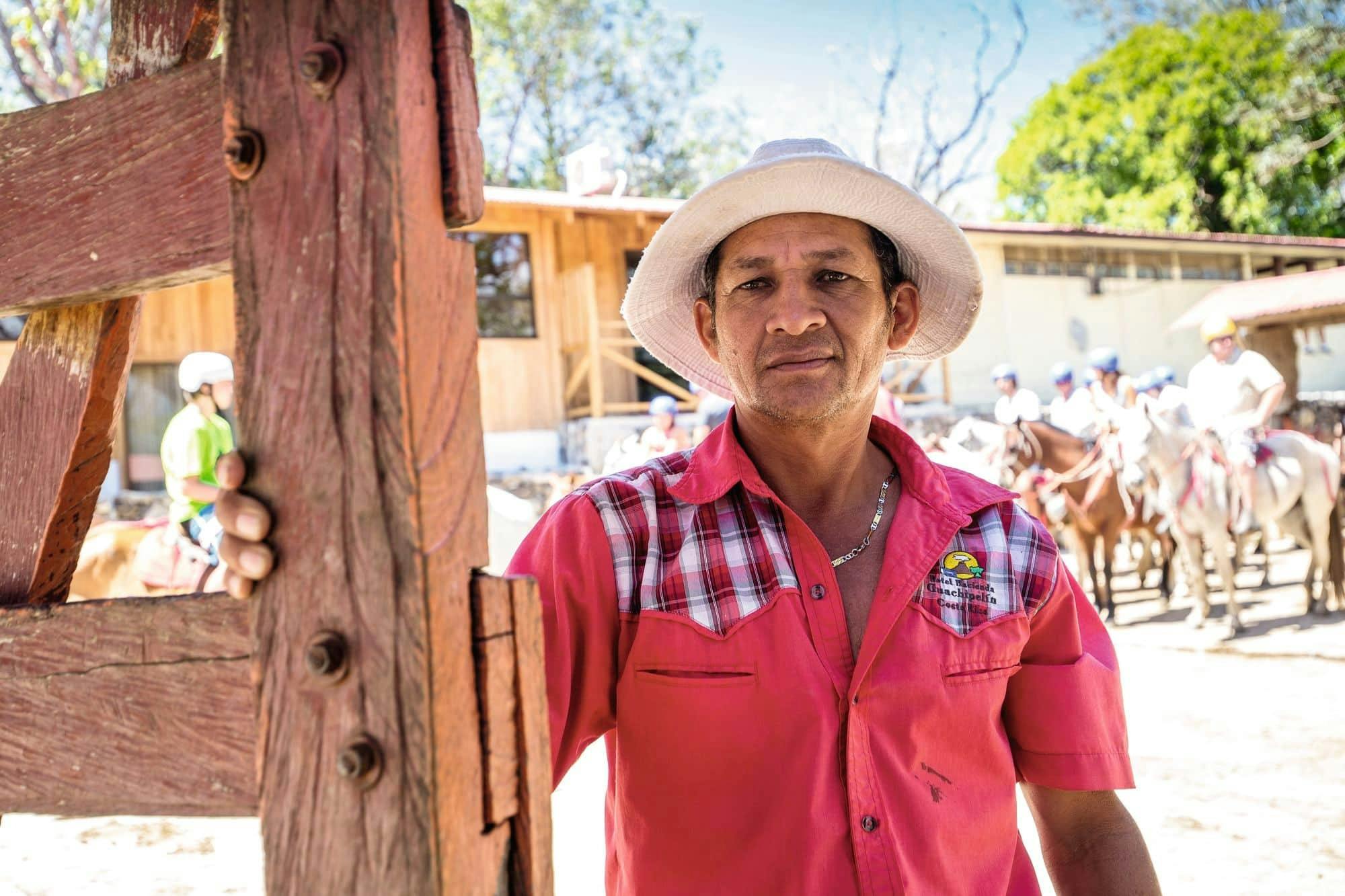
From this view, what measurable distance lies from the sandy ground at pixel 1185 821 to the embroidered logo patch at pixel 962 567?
9.02 ft

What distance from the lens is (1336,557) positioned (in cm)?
941

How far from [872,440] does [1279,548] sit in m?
15.5

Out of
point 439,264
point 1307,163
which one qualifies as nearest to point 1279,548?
point 1307,163

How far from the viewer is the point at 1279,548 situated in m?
14.8

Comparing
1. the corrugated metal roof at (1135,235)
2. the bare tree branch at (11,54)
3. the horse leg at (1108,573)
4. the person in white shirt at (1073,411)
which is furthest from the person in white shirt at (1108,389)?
the bare tree branch at (11,54)

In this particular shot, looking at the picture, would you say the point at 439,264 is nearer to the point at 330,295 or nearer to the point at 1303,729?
the point at 330,295

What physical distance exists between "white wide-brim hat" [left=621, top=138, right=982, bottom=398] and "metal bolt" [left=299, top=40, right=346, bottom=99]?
0.97 m

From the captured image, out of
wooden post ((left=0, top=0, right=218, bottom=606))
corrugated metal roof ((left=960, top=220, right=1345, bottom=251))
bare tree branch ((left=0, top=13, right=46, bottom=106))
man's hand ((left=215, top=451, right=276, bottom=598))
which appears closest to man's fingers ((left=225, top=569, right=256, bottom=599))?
man's hand ((left=215, top=451, right=276, bottom=598))

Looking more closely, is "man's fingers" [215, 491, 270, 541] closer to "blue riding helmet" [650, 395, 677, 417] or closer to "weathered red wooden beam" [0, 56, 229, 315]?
"weathered red wooden beam" [0, 56, 229, 315]

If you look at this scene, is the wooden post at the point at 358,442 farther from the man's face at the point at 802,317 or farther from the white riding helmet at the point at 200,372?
the white riding helmet at the point at 200,372

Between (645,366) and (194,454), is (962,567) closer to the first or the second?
(194,454)

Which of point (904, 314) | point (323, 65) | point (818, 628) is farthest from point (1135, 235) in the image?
point (323, 65)

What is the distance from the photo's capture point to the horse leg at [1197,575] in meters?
8.75

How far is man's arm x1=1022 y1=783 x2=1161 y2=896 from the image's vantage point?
1.67 metres
